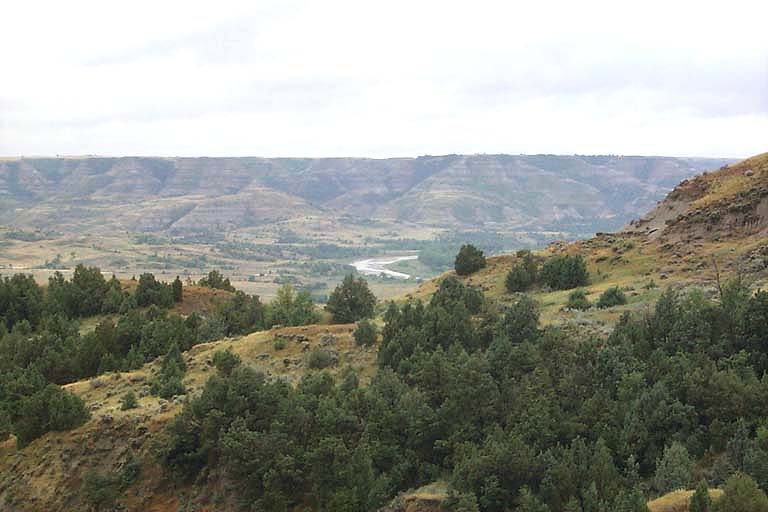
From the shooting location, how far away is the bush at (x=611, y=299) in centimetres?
4719

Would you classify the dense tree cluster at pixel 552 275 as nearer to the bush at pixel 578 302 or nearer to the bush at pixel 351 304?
the bush at pixel 578 302

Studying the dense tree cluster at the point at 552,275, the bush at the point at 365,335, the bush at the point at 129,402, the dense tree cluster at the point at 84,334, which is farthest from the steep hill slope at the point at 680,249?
the bush at the point at 129,402

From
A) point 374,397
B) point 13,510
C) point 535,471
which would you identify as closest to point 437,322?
point 374,397

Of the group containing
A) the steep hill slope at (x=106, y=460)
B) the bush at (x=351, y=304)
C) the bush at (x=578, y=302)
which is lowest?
the steep hill slope at (x=106, y=460)

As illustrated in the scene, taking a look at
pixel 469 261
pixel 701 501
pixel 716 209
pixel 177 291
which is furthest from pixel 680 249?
pixel 177 291

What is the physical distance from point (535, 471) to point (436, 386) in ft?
30.7

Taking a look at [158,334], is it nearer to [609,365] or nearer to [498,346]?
[498,346]

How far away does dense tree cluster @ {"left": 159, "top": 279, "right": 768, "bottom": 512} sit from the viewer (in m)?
24.5

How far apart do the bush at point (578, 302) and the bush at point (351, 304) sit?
1839cm

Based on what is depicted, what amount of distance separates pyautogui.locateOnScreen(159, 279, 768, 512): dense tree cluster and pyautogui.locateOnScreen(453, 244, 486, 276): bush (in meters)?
36.4

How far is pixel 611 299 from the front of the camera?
47.4 m

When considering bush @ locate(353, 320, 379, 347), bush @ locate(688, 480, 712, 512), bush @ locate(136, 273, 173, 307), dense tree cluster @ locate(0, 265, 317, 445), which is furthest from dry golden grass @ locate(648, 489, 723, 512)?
bush @ locate(136, 273, 173, 307)

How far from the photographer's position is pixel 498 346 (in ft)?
114

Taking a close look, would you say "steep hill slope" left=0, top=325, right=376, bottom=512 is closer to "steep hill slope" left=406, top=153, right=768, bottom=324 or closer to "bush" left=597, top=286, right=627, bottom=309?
"bush" left=597, top=286, right=627, bottom=309
